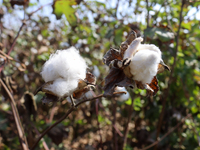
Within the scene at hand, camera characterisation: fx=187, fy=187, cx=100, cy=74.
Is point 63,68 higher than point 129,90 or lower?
higher

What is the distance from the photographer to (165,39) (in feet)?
3.70

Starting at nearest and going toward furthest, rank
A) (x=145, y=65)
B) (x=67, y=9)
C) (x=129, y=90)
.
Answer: (x=145, y=65) < (x=67, y=9) < (x=129, y=90)

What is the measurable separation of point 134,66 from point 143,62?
0.11ft

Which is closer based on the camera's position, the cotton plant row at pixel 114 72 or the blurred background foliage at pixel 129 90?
the cotton plant row at pixel 114 72

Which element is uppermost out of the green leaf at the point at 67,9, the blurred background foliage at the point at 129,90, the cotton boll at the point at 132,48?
the green leaf at the point at 67,9

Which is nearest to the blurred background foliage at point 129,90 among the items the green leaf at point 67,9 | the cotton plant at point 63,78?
the green leaf at point 67,9

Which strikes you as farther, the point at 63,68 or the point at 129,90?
the point at 129,90

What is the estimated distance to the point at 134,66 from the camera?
2.07 ft

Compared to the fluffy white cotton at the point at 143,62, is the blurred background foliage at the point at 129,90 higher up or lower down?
lower down

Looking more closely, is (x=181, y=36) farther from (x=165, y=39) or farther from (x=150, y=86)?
(x=150, y=86)

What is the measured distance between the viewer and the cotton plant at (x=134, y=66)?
620mm

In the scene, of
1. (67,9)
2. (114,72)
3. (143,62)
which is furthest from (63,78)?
(67,9)

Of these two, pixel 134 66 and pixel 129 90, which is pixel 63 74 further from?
pixel 129 90

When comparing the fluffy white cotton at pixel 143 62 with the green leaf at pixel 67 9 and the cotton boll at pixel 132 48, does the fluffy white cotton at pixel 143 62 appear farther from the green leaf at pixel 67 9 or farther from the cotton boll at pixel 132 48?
the green leaf at pixel 67 9
